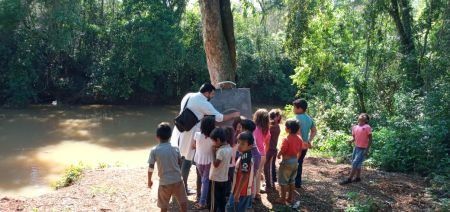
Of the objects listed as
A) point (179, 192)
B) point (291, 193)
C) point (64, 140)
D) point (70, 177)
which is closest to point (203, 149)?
point (179, 192)

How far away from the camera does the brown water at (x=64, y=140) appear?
10.7 m

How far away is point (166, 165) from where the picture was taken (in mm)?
4914

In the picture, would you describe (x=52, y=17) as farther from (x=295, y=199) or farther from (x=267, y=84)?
(x=295, y=199)

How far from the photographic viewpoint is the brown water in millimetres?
10719

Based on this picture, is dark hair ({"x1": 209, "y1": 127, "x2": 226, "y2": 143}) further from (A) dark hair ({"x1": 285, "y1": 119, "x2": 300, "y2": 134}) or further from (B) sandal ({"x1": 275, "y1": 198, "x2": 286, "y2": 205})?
(B) sandal ({"x1": 275, "y1": 198, "x2": 286, "y2": 205})

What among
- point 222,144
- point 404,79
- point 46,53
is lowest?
point 222,144

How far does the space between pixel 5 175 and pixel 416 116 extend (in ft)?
33.8

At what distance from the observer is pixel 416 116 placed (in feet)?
35.9

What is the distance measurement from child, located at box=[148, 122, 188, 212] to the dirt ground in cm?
88

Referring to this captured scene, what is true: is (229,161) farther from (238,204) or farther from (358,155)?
(358,155)

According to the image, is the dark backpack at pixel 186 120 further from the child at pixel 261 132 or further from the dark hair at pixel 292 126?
the dark hair at pixel 292 126

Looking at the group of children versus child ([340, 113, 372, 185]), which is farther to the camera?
child ([340, 113, 372, 185])

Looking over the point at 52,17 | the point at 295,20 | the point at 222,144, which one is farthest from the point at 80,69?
the point at 222,144

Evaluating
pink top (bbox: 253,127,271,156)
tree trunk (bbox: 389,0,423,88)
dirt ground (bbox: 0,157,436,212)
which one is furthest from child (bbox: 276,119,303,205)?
tree trunk (bbox: 389,0,423,88)
